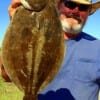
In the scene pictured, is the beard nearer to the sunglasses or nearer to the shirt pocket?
the sunglasses

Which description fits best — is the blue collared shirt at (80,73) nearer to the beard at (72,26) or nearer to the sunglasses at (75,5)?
the beard at (72,26)

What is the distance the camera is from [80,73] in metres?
5.89

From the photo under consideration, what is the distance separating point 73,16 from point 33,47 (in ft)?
5.80

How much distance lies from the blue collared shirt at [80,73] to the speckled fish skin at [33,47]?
1.36 metres

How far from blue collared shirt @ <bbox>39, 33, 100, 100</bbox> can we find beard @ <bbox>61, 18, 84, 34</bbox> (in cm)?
14

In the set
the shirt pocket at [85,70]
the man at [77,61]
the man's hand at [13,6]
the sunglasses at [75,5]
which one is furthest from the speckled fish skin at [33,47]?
the sunglasses at [75,5]

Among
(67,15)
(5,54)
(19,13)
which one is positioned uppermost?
(19,13)

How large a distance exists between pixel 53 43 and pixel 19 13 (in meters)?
0.41

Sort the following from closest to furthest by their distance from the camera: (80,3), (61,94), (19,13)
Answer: (19,13)
(61,94)
(80,3)

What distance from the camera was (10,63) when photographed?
4.41 metres

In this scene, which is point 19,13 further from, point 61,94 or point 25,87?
point 61,94

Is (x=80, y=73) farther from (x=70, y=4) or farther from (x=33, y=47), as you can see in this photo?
(x=33, y=47)

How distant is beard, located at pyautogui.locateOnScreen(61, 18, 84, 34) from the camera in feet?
19.7

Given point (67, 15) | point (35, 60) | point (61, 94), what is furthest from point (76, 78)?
point (35, 60)
